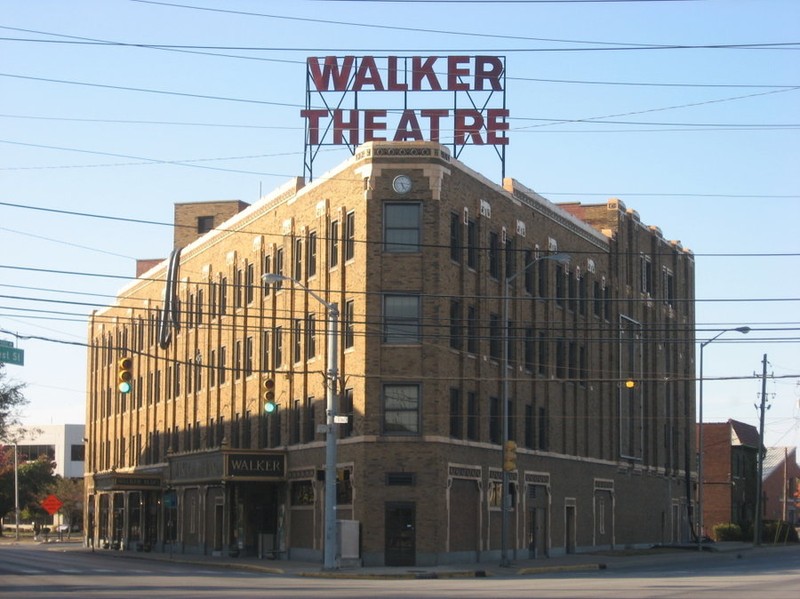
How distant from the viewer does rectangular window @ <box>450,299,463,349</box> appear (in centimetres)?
5091

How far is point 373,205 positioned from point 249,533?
17.8 m

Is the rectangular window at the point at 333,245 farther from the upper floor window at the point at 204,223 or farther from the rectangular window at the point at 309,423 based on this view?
the upper floor window at the point at 204,223

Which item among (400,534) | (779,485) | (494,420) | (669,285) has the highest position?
(669,285)

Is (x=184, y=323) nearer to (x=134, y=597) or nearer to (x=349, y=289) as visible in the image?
(x=349, y=289)

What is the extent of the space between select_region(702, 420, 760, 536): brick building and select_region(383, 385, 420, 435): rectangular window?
5770 cm

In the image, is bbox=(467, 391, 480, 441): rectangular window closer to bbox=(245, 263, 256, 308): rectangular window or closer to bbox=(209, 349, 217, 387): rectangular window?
bbox=(245, 263, 256, 308): rectangular window

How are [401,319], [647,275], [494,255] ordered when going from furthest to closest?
[647,275] → [494,255] → [401,319]

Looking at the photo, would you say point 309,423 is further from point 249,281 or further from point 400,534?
point 249,281

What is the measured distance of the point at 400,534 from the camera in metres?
48.2

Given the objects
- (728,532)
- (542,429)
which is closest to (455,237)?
(542,429)

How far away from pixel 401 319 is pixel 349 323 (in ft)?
7.41

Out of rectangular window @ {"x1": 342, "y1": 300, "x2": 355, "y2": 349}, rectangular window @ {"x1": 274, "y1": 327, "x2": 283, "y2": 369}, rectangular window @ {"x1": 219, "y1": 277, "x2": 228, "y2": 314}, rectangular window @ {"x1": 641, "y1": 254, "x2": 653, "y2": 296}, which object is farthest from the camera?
rectangular window @ {"x1": 641, "y1": 254, "x2": 653, "y2": 296}

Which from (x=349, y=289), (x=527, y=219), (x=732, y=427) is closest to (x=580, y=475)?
(x=527, y=219)

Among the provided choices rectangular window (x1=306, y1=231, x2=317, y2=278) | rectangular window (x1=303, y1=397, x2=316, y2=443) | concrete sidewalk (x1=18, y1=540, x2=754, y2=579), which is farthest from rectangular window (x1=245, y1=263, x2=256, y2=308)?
concrete sidewalk (x1=18, y1=540, x2=754, y2=579)
